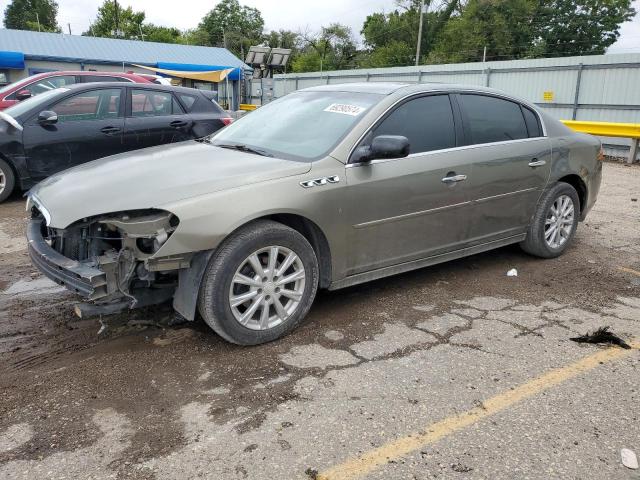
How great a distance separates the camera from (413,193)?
4.00m

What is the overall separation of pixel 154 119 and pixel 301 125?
14.8 feet

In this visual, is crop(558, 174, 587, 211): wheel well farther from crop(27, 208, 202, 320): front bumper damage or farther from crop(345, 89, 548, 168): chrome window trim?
crop(27, 208, 202, 320): front bumper damage

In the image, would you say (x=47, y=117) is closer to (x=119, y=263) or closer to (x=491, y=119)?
(x=119, y=263)

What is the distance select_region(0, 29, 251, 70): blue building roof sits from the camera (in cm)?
2883

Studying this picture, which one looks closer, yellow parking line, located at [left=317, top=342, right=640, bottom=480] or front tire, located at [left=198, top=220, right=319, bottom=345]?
yellow parking line, located at [left=317, top=342, right=640, bottom=480]

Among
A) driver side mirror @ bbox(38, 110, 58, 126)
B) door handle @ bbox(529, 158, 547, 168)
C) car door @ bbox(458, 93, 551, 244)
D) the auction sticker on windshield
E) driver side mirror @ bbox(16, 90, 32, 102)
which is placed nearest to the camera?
the auction sticker on windshield

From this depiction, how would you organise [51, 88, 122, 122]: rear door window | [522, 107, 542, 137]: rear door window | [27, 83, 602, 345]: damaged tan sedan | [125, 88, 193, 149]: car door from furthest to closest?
[125, 88, 193, 149]: car door
[51, 88, 122, 122]: rear door window
[522, 107, 542, 137]: rear door window
[27, 83, 602, 345]: damaged tan sedan

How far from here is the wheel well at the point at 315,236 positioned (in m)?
3.57

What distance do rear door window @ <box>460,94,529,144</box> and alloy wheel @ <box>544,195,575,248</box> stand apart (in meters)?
0.81

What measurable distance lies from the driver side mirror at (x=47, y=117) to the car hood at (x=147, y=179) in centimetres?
379

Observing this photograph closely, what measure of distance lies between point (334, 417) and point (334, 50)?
6983 centimetres

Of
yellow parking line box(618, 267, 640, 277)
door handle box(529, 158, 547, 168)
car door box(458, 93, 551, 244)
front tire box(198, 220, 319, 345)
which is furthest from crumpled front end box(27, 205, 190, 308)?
yellow parking line box(618, 267, 640, 277)

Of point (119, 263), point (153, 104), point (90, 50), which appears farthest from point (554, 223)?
point (90, 50)

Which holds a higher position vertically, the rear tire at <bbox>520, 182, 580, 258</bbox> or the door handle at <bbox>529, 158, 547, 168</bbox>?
the door handle at <bbox>529, 158, 547, 168</bbox>
